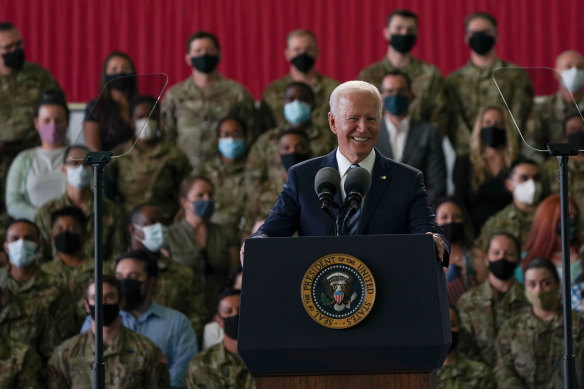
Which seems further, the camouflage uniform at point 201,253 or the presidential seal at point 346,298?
the camouflage uniform at point 201,253

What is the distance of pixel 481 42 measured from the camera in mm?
7285

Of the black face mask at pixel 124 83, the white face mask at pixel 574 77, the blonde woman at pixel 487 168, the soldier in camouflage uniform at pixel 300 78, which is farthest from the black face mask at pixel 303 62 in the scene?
the black face mask at pixel 124 83

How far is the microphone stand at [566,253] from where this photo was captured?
357 cm

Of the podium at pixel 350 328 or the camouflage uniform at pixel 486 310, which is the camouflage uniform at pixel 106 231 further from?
the podium at pixel 350 328

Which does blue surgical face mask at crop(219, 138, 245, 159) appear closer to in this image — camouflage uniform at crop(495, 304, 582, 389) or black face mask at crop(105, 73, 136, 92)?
camouflage uniform at crop(495, 304, 582, 389)

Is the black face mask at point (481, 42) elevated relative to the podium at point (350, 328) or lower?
elevated

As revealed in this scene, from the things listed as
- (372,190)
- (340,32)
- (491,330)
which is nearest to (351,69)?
(340,32)

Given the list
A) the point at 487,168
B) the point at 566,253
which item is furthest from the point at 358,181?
the point at 487,168

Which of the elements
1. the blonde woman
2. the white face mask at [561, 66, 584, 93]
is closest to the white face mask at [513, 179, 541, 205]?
the blonde woman

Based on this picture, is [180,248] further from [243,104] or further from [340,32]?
[340,32]

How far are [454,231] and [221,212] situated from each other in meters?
1.48

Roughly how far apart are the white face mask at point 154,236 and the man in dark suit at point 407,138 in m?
1.37

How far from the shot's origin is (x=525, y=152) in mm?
7070

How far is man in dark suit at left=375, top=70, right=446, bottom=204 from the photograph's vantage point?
6.86m
